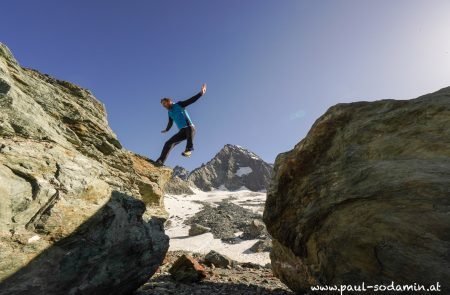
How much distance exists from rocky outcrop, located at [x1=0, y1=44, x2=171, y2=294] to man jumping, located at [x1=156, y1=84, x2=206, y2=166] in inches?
154

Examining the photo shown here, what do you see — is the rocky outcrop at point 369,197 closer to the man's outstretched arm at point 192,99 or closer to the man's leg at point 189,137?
the man's leg at point 189,137

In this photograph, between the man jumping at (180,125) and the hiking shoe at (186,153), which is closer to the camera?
the hiking shoe at (186,153)

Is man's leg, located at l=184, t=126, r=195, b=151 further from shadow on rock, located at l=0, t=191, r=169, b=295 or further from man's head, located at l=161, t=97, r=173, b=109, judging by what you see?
shadow on rock, located at l=0, t=191, r=169, b=295

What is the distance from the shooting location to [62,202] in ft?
30.9

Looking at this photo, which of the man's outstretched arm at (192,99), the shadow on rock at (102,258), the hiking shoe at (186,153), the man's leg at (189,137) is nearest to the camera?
the shadow on rock at (102,258)

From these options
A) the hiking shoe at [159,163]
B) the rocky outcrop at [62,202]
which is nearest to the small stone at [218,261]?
the hiking shoe at [159,163]

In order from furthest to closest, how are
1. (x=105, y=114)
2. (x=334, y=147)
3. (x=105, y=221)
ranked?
(x=105, y=114)
(x=334, y=147)
(x=105, y=221)

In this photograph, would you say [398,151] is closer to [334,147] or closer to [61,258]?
[334,147]

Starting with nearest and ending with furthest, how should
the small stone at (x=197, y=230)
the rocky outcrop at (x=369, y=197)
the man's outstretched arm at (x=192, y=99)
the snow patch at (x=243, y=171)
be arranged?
the rocky outcrop at (x=369, y=197), the man's outstretched arm at (x=192, y=99), the small stone at (x=197, y=230), the snow patch at (x=243, y=171)

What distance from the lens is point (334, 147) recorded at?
12016 millimetres

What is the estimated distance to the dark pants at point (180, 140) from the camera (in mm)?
18203

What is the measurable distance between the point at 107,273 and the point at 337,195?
25.9 ft

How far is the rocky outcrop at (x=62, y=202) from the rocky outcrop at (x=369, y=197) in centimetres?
605

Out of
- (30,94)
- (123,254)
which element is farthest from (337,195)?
(30,94)
